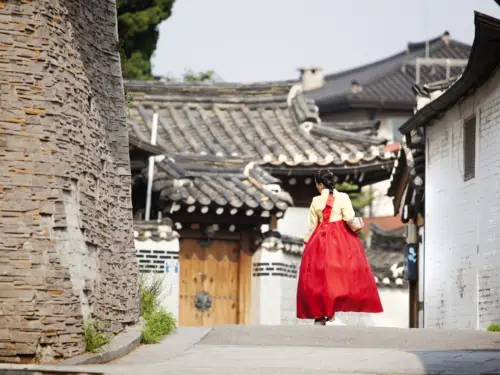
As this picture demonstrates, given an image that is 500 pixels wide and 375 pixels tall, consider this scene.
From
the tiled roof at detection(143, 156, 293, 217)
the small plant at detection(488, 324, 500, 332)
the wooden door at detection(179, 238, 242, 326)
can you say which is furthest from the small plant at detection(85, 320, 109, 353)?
the wooden door at detection(179, 238, 242, 326)

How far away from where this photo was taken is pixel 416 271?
28.5 m

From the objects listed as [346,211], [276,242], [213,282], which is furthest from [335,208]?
[213,282]

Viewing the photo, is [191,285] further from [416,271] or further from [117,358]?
[117,358]

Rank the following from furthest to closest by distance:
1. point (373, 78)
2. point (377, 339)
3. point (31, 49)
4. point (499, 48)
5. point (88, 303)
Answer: point (373, 78), point (499, 48), point (377, 339), point (88, 303), point (31, 49)

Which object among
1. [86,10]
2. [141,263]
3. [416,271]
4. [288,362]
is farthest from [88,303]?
[416,271]

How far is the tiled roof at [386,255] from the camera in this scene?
35.0m

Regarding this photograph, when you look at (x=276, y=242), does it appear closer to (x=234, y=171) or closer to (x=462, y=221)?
(x=234, y=171)

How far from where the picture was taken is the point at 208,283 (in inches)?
1125

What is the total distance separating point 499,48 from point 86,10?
8.01 metres

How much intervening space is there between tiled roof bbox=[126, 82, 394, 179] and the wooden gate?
255 centimetres

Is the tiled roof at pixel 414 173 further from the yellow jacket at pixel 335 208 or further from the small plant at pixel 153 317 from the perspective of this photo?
the small plant at pixel 153 317

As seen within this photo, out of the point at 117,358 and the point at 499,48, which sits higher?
the point at 499,48

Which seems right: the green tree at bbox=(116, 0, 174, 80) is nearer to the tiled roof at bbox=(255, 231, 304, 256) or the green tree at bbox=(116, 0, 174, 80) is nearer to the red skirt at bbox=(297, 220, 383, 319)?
the tiled roof at bbox=(255, 231, 304, 256)

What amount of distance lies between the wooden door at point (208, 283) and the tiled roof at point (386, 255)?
7.06 m
